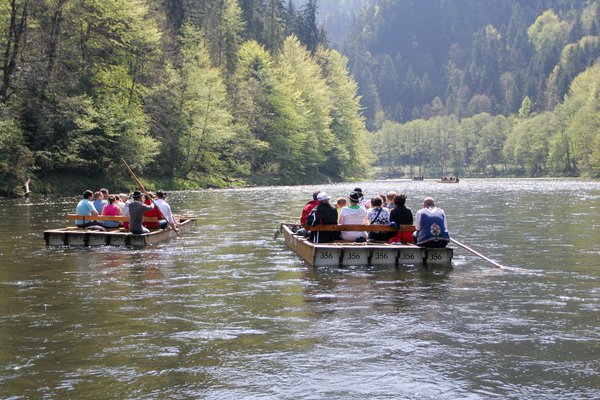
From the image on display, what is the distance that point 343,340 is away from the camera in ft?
34.8

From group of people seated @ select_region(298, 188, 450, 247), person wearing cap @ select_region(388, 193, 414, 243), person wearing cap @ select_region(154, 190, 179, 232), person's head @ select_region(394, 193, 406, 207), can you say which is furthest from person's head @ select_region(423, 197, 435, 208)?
person wearing cap @ select_region(154, 190, 179, 232)

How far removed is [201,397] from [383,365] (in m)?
2.51

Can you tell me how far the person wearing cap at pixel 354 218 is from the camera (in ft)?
63.3

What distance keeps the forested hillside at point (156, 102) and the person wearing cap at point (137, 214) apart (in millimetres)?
25698

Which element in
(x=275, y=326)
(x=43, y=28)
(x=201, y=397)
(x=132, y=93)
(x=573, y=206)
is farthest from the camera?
(x=132, y=93)

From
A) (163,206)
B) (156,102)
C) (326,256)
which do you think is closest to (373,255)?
(326,256)

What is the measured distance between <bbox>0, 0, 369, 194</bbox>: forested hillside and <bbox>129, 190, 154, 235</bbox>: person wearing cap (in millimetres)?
25698

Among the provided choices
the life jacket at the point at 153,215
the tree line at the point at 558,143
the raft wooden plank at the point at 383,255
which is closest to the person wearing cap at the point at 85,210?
the life jacket at the point at 153,215

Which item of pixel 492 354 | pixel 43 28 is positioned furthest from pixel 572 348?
pixel 43 28

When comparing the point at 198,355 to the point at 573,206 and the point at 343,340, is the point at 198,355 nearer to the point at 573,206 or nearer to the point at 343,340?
the point at 343,340

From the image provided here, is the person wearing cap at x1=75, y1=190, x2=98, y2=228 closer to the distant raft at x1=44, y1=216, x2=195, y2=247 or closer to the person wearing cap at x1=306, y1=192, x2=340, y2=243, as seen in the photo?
the distant raft at x1=44, y1=216, x2=195, y2=247

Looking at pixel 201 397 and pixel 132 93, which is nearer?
pixel 201 397

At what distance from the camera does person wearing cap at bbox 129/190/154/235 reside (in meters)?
21.7

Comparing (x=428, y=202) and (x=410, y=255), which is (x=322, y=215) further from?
(x=428, y=202)
